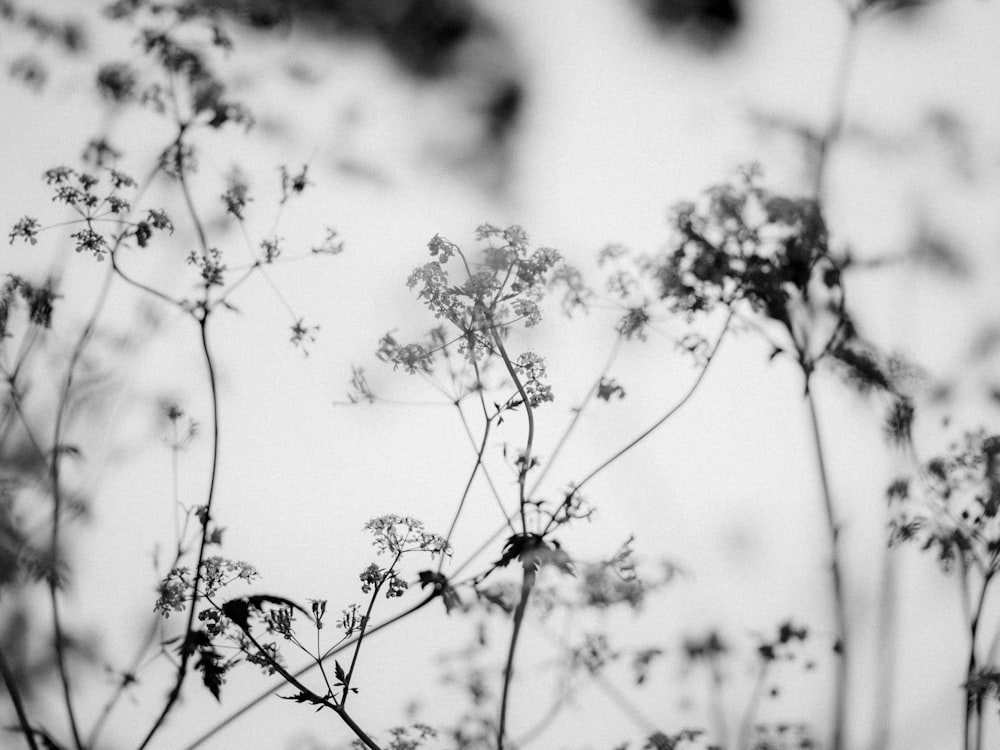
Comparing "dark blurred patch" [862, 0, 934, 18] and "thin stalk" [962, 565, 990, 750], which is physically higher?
"dark blurred patch" [862, 0, 934, 18]

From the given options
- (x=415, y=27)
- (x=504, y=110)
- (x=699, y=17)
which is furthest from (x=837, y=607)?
(x=415, y=27)

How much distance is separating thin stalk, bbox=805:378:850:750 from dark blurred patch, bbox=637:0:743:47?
1834mm

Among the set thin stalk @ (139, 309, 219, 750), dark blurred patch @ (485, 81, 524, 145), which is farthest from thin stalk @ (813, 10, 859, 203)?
thin stalk @ (139, 309, 219, 750)

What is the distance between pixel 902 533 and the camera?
270 cm

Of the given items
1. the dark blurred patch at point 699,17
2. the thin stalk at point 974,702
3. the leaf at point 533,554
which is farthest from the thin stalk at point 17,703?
the dark blurred patch at point 699,17

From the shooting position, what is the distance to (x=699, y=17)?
3318 mm

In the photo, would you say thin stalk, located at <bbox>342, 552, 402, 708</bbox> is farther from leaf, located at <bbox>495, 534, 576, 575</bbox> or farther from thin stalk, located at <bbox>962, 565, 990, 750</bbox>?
thin stalk, located at <bbox>962, 565, 990, 750</bbox>

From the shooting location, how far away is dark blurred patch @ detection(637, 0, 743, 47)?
3281 millimetres

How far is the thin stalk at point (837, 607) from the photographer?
2.50 meters

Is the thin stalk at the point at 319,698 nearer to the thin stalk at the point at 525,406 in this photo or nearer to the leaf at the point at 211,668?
the leaf at the point at 211,668

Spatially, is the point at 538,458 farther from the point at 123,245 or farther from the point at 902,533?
the point at 123,245

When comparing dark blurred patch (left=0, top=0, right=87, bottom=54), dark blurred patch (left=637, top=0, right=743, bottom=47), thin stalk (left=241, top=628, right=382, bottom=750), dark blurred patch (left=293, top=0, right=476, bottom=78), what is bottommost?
thin stalk (left=241, top=628, right=382, bottom=750)

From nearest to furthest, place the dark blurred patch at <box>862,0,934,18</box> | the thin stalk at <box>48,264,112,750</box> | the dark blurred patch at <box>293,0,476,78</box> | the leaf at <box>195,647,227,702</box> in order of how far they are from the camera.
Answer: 1. the leaf at <box>195,647,227,702</box>
2. the thin stalk at <box>48,264,112,750</box>
3. the dark blurred patch at <box>862,0,934,18</box>
4. the dark blurred patch at <box>293,0,476,78</box>

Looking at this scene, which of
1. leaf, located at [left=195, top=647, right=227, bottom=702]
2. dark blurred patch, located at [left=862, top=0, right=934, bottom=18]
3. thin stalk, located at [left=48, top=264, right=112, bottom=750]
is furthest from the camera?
dark blurred patch, located at [left=862, top=0, right=934, bottom=18]
